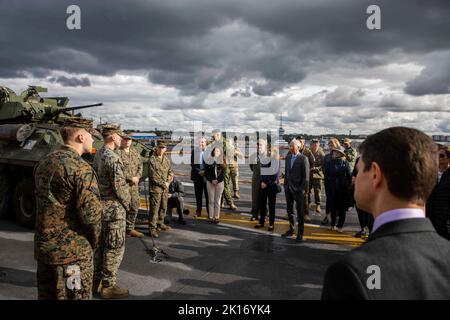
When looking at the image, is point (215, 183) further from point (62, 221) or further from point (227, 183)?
point (62, 221)

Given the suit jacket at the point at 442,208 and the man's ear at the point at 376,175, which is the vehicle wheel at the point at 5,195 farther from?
the man's ear at the point at 376,175

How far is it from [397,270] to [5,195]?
8.43 meters

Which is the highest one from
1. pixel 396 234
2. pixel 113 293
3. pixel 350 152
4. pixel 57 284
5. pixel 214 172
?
pixel 350 152

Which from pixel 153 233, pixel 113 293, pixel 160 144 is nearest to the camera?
A: pixel 113 293

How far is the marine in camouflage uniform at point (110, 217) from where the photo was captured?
3938 millimetres

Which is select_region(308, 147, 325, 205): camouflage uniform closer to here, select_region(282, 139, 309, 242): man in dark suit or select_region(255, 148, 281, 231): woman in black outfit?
select_region(255, 148, 281, 231): woman in black outfit

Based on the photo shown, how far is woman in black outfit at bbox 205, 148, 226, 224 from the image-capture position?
7590mm

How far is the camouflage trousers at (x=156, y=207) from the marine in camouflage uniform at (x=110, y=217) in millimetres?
2267

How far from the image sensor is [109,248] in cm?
395

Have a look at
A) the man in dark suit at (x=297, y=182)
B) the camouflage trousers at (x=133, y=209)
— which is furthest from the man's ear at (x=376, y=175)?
the camouflage trousers at (x=133, y=209)

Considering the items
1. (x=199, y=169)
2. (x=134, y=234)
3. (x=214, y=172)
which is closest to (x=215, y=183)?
(x=214, y=172)

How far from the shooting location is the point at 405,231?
45.1 inches
